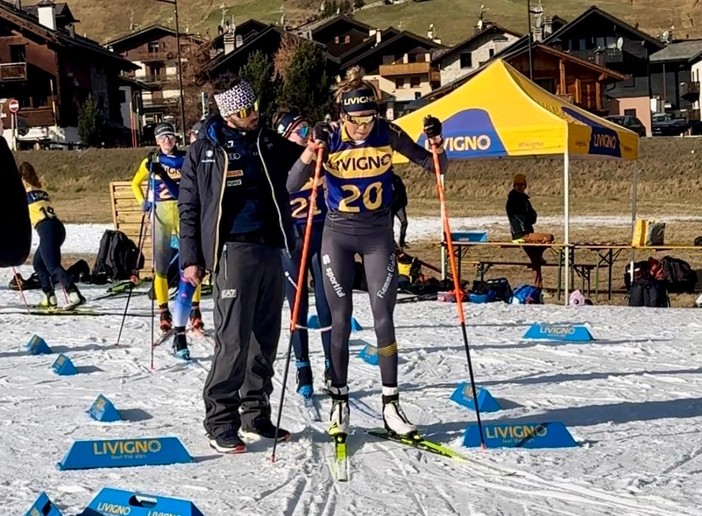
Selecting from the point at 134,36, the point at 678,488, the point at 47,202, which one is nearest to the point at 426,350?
the point at 678,488

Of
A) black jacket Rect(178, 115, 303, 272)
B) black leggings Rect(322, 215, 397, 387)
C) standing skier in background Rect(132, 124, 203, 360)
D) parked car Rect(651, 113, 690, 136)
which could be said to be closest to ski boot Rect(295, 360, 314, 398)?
black leggings Rect(322, 215, 397, 387)

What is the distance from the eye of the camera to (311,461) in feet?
18.1

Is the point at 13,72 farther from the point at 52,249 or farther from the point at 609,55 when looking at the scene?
the point at 52,249

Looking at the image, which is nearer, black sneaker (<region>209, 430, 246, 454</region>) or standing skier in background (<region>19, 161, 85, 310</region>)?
black sneaker (<region>209, 430, 246, 454</region>)

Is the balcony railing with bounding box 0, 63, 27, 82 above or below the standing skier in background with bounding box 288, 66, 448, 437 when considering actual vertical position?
above

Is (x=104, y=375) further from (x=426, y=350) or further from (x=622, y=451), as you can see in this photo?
(x=622, y=451)

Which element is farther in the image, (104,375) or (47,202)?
(47,202)

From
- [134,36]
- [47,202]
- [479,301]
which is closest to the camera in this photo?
[47,202]

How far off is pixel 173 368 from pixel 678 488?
445cm

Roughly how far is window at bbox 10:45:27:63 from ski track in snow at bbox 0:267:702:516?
51637 millimetres

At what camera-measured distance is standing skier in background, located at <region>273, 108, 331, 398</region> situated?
7.09 metres

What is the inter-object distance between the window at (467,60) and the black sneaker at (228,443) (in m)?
70.1

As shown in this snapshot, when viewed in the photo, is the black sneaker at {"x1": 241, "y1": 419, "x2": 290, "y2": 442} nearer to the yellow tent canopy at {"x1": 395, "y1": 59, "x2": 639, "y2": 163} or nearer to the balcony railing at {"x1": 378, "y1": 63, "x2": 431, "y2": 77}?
the yellow tent canopy at {"x1": 395, "y1": 59, "x2": 639, "y2": 163}

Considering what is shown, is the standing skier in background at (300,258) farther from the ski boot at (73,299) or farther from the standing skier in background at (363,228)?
the ski boot at (73,299)
